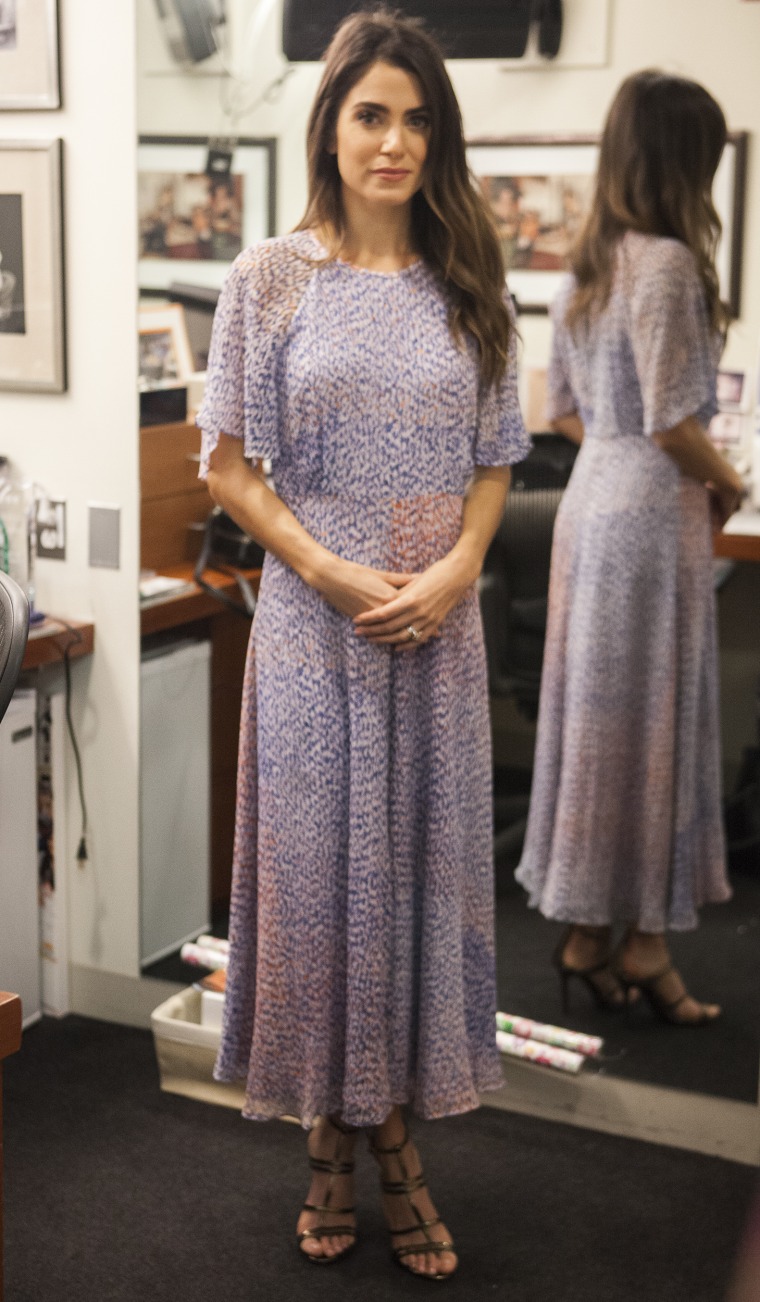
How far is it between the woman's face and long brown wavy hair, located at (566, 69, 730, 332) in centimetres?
49

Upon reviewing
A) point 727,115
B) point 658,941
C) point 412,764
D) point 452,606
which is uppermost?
point 727,115

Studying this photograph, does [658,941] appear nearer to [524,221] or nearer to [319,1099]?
[319,1099]

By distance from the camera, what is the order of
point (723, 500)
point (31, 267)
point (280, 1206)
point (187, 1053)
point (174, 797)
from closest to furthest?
point (280, 1206)
point (723, 500)
point (187, 1053)
point (31, 267)
point (174, 797)

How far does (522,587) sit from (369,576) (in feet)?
2.68

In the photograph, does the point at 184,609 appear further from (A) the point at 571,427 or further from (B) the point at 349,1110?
(B) the point at 349,1110

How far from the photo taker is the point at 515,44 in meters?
2.37

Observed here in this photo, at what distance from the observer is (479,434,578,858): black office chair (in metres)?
2.56

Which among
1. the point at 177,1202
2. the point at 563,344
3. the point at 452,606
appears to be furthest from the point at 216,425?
the point at 177,1202

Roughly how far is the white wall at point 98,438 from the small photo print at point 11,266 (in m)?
0.10

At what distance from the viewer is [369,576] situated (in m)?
1.95

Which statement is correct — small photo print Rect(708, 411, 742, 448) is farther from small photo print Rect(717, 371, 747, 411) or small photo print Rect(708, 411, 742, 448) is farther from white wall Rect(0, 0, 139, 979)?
white wall Rect(0, 0, 139, 979)

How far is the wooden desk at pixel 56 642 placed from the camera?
2650mm

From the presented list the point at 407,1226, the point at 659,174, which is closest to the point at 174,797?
the point at 407,1226

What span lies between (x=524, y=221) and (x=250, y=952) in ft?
4.49
